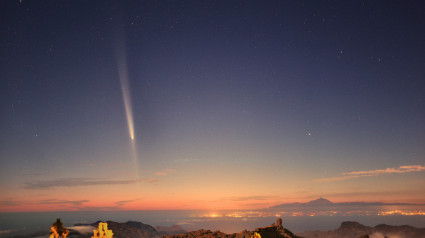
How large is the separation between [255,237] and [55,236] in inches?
1208

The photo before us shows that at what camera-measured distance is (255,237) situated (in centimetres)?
5494

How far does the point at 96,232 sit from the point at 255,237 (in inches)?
983

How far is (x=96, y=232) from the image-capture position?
4659 centimetres

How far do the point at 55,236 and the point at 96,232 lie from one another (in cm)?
714

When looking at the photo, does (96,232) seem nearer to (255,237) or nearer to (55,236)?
(55,236)

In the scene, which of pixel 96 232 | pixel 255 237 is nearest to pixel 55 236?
pixel 96 232

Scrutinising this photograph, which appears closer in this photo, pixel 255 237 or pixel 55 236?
pixel 55 236

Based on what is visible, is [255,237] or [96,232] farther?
[255,237]
